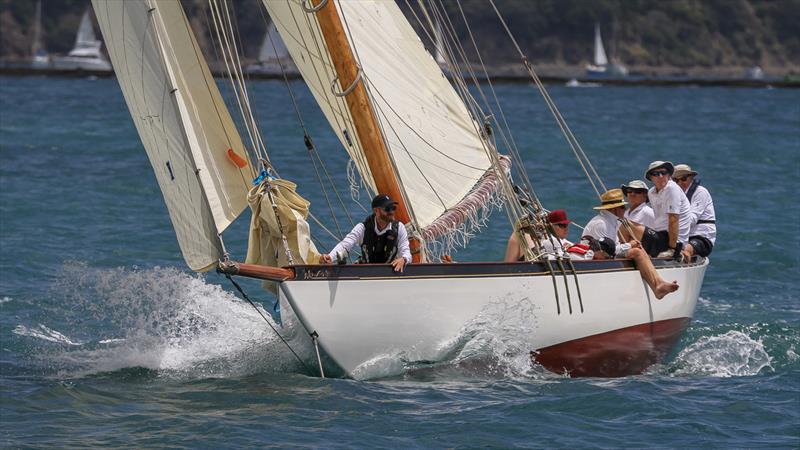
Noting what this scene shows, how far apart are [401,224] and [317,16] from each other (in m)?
2.34

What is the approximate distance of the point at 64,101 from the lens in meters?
66.1

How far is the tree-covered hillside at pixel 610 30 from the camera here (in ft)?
446

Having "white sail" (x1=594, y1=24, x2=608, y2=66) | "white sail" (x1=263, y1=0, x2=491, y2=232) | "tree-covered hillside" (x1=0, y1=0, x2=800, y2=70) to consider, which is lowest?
"white sail" (x1=263, y1=0, x2=491, y2=232)

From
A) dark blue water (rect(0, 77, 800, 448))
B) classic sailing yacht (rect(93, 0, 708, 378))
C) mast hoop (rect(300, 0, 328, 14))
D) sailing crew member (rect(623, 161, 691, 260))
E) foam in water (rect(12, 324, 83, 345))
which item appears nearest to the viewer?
dark blue water (rect(0, 77, 800, 448))

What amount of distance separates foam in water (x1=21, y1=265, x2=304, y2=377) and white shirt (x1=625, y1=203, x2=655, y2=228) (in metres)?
3.84

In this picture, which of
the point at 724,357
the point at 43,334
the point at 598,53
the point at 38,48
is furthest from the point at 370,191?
the point at 38,48

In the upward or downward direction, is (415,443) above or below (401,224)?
below

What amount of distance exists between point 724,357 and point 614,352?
1.75 meters

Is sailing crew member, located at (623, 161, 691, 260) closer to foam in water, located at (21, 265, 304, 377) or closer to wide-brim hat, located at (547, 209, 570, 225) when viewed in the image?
wide-brim hat, located at (547, 209, 570, 225)

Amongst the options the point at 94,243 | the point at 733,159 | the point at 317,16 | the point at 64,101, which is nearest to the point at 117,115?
the point at 64,101

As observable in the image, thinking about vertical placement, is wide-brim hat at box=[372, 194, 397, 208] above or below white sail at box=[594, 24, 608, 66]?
below

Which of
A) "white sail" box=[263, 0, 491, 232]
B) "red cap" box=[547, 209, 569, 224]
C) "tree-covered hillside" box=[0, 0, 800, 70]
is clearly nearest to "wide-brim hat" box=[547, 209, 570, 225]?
"red cap" box=[547, 209, 569, 224]

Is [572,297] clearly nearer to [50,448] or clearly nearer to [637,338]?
[637,338]

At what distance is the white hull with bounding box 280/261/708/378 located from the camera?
12.3 meters
